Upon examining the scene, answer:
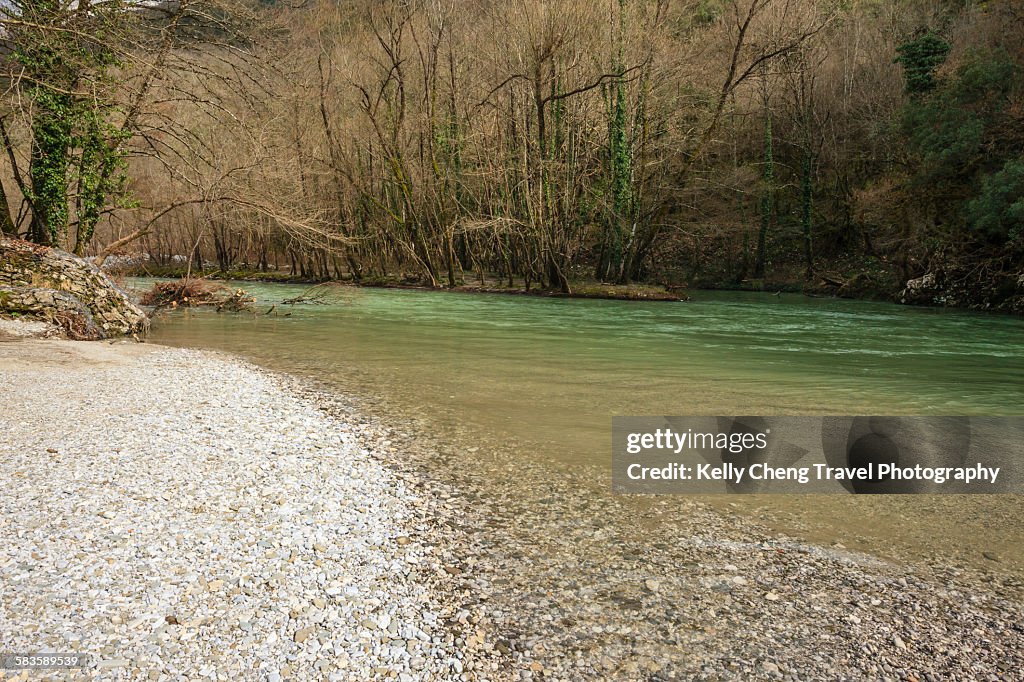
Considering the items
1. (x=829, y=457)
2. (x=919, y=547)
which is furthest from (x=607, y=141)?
(x=919, y=547)

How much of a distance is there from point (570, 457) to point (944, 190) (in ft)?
76.5

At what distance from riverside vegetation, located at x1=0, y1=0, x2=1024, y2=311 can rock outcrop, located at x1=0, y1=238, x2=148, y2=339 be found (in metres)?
2.76

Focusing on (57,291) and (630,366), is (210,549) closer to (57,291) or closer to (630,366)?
(630,366)

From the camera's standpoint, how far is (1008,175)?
20.4 m

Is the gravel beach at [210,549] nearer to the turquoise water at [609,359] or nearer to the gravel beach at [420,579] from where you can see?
the gravel beach at [420,579]

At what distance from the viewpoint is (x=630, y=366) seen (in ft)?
40.4

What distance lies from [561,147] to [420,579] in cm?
2544

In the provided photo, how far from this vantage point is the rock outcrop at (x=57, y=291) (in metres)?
12.9

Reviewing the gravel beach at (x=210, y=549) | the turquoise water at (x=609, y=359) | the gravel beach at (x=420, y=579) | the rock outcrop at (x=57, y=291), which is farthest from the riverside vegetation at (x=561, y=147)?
the gravel beach at (x=420, y=579)

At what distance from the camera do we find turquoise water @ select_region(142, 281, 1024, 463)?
9.06 metres

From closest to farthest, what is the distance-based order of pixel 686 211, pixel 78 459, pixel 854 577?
pixel 854 577, pixel 78 459, pixel 686 211

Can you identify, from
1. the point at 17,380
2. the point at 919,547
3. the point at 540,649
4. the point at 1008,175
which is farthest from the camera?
the point at 1008,175

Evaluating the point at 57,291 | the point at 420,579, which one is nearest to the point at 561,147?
the point at 57,291

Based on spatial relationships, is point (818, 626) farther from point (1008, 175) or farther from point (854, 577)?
point (1008, 175)
